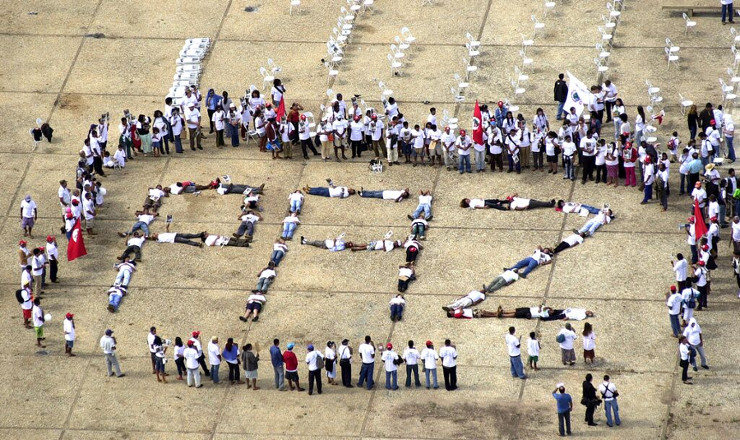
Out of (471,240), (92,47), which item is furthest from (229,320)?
(92,47)

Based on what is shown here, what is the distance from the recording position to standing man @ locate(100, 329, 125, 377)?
34.6 metres

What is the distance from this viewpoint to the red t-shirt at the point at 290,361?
34.1 m

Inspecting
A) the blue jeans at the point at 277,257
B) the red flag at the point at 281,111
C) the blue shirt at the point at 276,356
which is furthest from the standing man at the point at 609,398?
the red flag at the point at 281,111

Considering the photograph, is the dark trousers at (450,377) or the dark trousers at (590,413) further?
the dark trousers at (450,377)

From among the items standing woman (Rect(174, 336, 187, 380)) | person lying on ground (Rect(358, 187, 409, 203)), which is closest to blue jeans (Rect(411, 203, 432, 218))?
person lying on ground (Rect(358, 187, 409, 203))

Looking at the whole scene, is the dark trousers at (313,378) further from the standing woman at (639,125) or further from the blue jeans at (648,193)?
the standing woman at (639,125)

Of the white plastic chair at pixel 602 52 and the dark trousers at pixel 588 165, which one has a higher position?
the white plastic chair at pixel 602 52

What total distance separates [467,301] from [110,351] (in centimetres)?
774

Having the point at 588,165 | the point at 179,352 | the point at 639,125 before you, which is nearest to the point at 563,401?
the point at 179,352

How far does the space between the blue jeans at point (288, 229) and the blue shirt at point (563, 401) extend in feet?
29.9

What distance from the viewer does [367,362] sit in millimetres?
34156

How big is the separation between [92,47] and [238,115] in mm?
6759

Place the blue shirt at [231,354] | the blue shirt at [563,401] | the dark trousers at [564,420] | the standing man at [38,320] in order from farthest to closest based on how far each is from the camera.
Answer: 1. the standing man at [38,320]
2. the blue shirt at [231,354]
3. the dark trousers at [564,420]
4. the blue shirt at [563,401]

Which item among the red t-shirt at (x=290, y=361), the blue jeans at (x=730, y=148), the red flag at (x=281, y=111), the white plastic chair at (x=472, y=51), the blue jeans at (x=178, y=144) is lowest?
the red t-shirt at (x=290, y=361)
